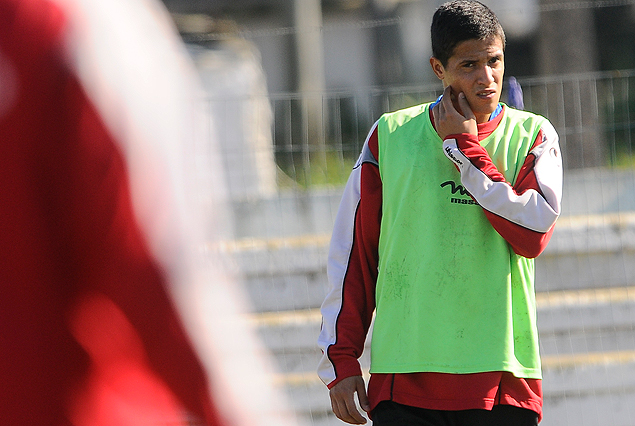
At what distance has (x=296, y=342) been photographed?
15.7 feet

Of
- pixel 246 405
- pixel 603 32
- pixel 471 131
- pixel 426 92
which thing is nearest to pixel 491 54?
pixel 471 131

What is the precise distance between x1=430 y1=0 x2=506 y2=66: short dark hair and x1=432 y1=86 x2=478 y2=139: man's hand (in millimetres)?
124

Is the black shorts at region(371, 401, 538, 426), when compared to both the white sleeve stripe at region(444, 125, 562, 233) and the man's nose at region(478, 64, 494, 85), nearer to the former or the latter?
the white sleeve stripe at region(444, 125, 562, 233)

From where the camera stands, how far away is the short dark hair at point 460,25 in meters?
2.46

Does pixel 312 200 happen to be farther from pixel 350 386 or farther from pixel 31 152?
pixel 31 152

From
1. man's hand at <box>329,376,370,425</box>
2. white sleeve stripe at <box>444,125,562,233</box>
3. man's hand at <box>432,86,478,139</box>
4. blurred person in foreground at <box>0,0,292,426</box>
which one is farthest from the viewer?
man's hand at <box>329,376,370,425</box>

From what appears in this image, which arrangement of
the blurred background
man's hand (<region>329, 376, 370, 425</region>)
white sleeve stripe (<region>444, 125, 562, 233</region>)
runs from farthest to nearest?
the blurred background, man's hand (<region>329, 376, 370, 425</region>), white sleeve stripe (<region>444, 125, 562, 233</region>)

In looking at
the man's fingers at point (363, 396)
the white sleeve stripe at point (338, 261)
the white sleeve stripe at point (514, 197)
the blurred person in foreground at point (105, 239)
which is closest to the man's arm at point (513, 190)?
the white sleeve stripe at point (514, 197)

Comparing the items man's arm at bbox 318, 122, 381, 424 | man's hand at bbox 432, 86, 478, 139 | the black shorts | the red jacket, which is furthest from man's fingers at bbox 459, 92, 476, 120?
the red jacket

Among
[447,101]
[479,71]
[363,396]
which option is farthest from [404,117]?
[363,396]

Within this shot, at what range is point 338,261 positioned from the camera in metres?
2.62

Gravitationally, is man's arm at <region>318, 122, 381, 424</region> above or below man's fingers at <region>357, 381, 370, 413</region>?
above

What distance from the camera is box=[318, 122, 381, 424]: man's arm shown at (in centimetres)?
252

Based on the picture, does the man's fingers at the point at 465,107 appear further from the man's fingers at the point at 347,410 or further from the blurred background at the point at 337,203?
the blurred background at the point at 337,203
